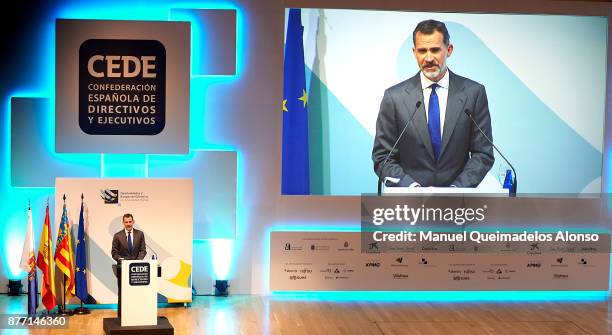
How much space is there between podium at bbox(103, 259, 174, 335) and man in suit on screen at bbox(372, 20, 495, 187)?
2.79 meters

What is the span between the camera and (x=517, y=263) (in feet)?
30.2

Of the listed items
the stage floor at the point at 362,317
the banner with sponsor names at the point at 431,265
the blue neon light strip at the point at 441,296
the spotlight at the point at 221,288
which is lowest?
the stage floor at the point at 362,317

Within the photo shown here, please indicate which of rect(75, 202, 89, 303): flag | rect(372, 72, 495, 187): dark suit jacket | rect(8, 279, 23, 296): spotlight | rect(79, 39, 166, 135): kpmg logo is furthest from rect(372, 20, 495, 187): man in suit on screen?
rect(8, 279, 23, 296): spotlight

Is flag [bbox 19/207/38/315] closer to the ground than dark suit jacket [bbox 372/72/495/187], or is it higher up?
closer to the ground

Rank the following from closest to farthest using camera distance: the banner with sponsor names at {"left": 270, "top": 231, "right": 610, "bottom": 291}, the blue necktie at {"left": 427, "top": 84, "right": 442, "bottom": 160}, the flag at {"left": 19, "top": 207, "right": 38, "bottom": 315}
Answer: the flag at {"left": 19, "top": 207, "right": 38, "bottom": 315}
the banner with sponsor names at {"left": 270, "top": 231, "right": 610, "bottom": 291}
the blue necktie at {"left": 427, "top": 84, "right": 442, "bottom": 160}

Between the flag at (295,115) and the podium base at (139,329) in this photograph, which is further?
the flag at (295,115)

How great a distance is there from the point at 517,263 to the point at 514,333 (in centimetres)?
171

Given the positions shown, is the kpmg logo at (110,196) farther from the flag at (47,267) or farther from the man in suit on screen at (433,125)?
the man in suit on screen at (433,125)

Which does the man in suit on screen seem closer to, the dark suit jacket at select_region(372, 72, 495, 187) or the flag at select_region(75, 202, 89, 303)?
the dark suit jacket at select_region(372, 72, 495, 187)

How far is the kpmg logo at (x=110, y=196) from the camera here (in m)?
8.24

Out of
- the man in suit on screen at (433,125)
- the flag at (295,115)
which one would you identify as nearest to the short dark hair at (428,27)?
the man in suit on screen at (433,125)

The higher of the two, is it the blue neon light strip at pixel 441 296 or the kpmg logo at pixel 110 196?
the kpmg logo at pixel 110 196

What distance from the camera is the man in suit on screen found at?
9.09 meters

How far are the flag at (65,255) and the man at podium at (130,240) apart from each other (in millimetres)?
398
